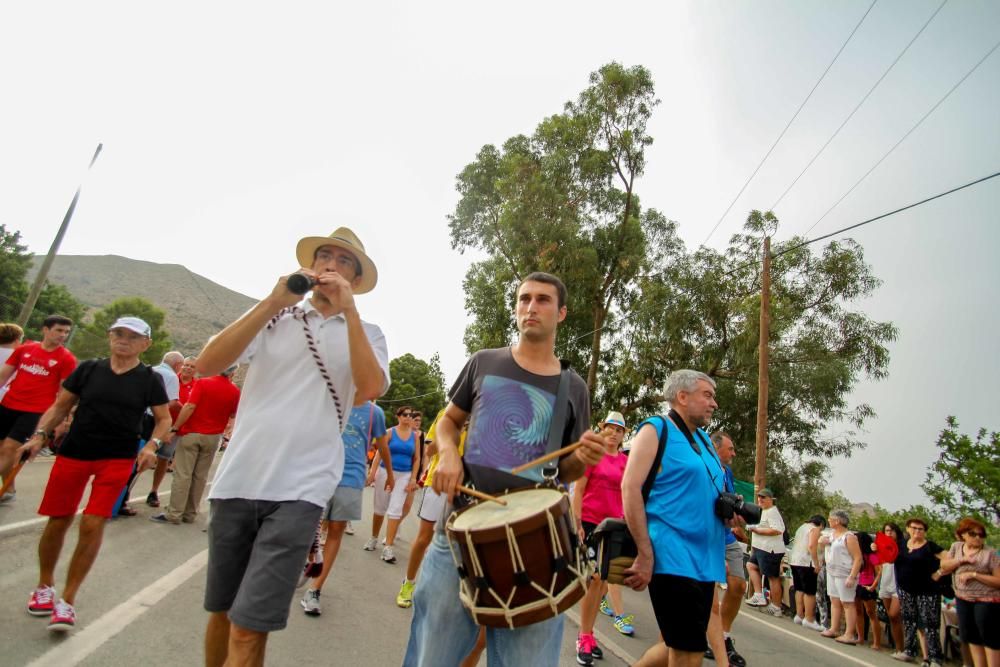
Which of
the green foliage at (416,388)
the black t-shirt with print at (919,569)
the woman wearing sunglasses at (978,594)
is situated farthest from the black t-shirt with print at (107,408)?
the green foliage at (416,388)

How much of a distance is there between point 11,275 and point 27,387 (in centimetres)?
5040

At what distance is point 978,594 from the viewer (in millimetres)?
7273

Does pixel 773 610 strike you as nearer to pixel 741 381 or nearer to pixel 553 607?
pixel 553 607

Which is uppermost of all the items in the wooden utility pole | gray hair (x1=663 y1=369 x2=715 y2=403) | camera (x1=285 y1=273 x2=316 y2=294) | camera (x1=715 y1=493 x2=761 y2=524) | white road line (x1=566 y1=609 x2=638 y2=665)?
the wooden utility pole

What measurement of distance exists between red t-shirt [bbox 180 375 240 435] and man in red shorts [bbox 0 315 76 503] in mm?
1787

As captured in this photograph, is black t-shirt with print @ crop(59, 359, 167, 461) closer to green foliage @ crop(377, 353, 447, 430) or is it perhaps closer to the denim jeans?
the denim jeans

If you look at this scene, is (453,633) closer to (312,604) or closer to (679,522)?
(679,522)

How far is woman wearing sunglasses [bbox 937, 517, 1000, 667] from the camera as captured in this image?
7.08 meters

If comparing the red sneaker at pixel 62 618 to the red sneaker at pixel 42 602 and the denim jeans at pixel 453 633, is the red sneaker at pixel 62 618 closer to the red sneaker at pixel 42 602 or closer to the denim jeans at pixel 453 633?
the red sneaker at pixel 42 602

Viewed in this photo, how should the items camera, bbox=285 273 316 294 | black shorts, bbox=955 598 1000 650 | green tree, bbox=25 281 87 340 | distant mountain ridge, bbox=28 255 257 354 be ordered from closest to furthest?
camera, bbox=285 273 316 294 < black shorts, bbox=955 598 1000 650 < green tree, bbox=25 281 87 340 < distant mountain ridge, bbox=28 255 257 354

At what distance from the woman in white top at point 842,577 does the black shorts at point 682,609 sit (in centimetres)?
772

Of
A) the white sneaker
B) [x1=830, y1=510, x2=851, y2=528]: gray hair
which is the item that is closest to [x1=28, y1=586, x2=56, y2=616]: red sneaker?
[x1=830, y1=510, x2=851, y2=528]: gray hair

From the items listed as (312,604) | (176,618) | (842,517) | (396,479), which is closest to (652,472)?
(312,604)

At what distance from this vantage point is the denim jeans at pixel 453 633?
2.32 metres
